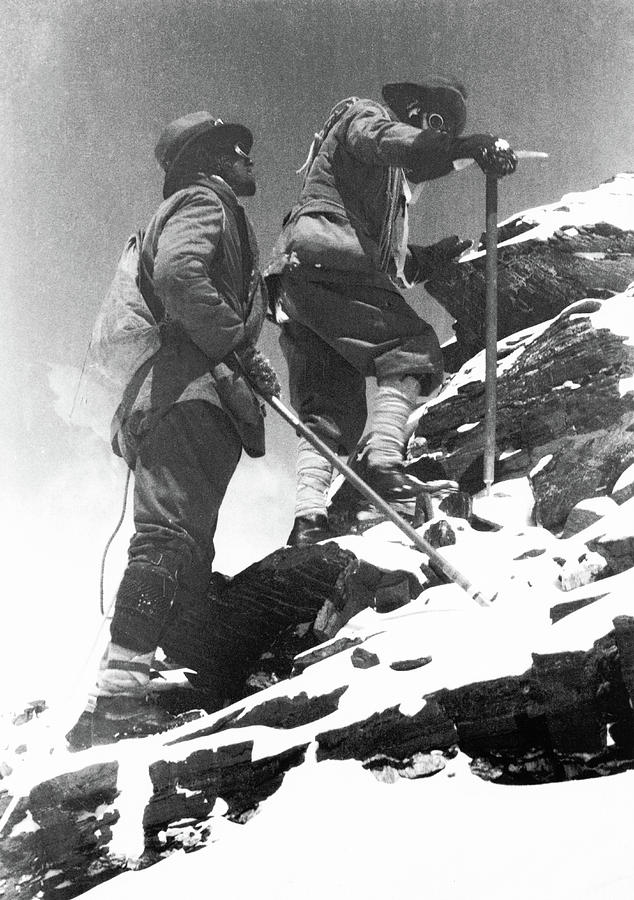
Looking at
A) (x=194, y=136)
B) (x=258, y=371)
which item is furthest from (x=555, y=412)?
(x=194, y=136)

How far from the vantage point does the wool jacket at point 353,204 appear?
502 cm

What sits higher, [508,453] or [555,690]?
[508,453]

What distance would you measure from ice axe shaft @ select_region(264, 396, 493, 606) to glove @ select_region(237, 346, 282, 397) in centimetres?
4

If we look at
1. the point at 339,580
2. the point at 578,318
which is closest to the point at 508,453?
the point at 578,318

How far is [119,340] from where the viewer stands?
15.2 ft

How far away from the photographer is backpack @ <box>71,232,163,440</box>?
459cm

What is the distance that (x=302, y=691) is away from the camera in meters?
3.35

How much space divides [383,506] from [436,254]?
159 centimetres

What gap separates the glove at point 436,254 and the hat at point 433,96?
1.66 ft

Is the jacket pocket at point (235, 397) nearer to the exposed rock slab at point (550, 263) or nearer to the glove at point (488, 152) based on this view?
the exposed rock slab at point (550, 263)

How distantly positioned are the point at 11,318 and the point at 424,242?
198cm

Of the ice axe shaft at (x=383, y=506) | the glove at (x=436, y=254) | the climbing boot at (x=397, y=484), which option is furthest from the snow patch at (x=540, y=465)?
the glove at (x=436, y=254)

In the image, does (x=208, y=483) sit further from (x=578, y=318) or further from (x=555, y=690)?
(x=555, y=690)

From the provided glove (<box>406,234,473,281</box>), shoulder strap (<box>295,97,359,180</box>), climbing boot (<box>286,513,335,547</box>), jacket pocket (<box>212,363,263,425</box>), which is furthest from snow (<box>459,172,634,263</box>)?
climbing boot (<box>286,513,335,547</box>)
